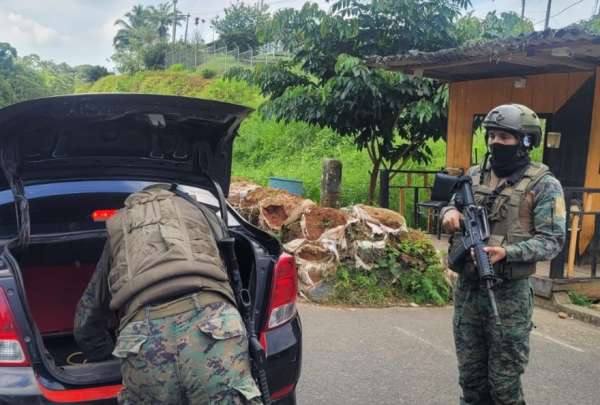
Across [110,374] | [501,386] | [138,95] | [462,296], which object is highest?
[138,95]

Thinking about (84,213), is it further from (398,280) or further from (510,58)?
(510,58)

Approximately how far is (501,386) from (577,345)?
244 centimetres

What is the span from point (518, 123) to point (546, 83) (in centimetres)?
546

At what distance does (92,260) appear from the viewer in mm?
3434

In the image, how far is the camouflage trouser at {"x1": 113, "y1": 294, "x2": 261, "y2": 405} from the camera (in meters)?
1.96

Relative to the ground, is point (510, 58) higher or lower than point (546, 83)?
higher

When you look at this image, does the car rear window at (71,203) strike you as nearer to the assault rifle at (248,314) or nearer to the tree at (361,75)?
the assault rifle at (248,314)

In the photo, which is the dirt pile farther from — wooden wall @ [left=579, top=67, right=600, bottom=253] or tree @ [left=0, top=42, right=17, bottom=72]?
tree @ [left=0, top=42, right=17, bottom=72]

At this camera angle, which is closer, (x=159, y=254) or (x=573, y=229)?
(x=159, y=254)

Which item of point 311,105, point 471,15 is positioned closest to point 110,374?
point 311,105

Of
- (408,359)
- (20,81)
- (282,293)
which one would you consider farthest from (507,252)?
(20,81)

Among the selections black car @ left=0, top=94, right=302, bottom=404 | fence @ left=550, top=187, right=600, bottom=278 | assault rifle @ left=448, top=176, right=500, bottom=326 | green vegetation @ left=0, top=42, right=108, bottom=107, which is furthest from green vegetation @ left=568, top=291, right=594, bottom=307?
green vegetation @ left=0, top=42, right=108, bottom=107

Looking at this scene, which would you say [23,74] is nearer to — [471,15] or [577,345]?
[471,15]

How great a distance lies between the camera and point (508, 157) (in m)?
3.03
